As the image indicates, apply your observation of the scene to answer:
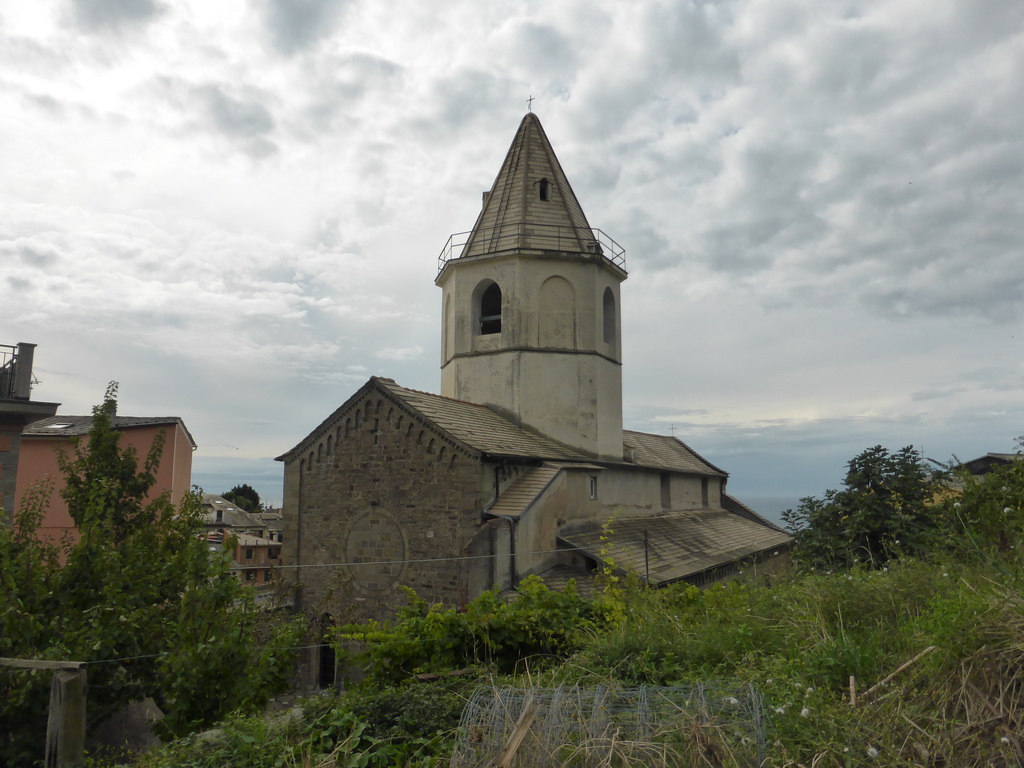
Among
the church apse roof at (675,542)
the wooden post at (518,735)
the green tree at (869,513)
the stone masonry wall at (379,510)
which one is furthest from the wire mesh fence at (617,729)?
the stone masonry wall at (379,510)

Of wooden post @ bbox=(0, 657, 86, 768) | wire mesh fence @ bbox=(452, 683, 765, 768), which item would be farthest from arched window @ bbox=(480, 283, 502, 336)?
wire mesh fence @ bbox=(452, 683, 765, 768)

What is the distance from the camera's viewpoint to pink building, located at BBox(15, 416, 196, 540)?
20.4 metres

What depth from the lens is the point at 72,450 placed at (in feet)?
66.9

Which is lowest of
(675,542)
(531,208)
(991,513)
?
(675,542)

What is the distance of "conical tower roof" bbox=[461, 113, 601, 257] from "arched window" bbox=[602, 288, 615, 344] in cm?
170

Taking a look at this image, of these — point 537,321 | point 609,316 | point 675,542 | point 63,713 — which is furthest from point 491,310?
point 63,713

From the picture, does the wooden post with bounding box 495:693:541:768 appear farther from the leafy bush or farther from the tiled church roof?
the tiled church roof

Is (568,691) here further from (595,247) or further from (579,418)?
(595,247)

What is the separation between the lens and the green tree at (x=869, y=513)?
10.7 m

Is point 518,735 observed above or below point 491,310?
below

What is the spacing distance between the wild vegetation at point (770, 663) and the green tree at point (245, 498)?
70.2 meters

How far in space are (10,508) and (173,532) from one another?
4.20 m

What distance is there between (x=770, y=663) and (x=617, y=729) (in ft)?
6.11

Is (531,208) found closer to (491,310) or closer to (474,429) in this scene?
(491,310)
